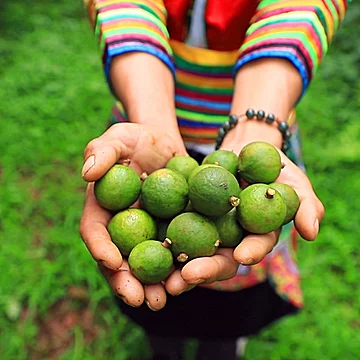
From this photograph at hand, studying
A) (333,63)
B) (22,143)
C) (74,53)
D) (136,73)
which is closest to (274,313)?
(136,73)

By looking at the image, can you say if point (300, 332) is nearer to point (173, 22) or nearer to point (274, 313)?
point (274, 313)

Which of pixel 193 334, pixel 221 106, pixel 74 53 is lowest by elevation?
pixel 74 53

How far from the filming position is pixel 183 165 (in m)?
1.66

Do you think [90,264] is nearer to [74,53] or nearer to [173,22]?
[173,22]

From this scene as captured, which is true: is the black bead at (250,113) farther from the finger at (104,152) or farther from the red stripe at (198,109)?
the finger at (104,152)

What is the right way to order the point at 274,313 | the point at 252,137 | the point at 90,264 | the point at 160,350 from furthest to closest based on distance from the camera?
the point at 90,264 → the point at 160,350 → the point at 274,313 → the point at 252,137

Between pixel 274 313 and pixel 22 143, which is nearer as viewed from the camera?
pixel 274 313

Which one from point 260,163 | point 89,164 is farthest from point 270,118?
point 89,164

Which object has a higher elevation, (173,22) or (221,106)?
(173,22)

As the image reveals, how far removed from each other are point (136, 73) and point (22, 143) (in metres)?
2.00

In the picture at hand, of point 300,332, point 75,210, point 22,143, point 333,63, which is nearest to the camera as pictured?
point 300,332

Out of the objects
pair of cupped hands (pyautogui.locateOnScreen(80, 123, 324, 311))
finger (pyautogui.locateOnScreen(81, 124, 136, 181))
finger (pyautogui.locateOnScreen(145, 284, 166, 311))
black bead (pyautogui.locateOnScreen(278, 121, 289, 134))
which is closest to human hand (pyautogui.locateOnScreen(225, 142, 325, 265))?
pair of cupped hands (pyautogui.locateOnScreen(80, 123, 324, 311))

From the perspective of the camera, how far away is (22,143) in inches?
141

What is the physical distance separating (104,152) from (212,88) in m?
0.54
